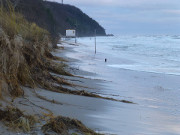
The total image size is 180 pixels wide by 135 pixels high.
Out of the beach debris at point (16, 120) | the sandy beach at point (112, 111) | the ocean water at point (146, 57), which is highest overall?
the beach debris at point (16, 120)

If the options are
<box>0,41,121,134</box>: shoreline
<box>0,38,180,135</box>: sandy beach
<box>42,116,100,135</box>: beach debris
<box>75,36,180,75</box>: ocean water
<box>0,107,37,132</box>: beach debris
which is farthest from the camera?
<box>75,36,180,75</box>: ocean water

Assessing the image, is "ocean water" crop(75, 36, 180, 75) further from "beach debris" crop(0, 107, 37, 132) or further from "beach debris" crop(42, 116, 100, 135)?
"beach debris" crop(0, 107, 37, 132)

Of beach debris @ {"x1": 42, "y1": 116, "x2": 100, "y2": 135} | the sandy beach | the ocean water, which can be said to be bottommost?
the ocean water

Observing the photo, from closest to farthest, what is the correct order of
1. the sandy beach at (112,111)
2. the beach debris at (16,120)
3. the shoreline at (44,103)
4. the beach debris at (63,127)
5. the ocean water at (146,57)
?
the beach debris at (16,120), the beach debris at (63,127), the shoreline at (44,103), the sandy beach at (112,111), the ocean water at (146,57)

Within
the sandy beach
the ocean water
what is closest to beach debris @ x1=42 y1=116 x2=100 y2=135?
the sandy beach

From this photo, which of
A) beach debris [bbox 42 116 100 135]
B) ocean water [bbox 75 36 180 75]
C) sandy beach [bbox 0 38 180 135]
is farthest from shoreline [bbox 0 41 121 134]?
ocean water [bbox 75 36 180 75]

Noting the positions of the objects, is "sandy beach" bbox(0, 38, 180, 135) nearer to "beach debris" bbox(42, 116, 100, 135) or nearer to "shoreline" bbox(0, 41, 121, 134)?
"shoreline" bbox(0, 41, 121, 134)

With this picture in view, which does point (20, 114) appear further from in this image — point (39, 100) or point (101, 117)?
point (101, 117)

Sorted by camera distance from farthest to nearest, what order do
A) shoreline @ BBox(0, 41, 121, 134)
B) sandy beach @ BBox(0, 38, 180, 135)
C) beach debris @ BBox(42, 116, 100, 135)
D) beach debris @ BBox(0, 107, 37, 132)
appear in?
sandy beach @ BBox(0, 38, 180, 135), shoreline @ BBox(0, 41, 121, 134), beach debris @ BBox(42, 116, 100, 135), beach debris @ BBox(0, 107, 37, 132)

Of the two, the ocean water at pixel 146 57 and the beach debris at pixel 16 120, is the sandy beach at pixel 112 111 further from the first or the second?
the ocean water at pixel 146 57

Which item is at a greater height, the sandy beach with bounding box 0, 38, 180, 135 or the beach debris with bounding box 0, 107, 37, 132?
the beach debris with bounding box 0, 107, 37, 132

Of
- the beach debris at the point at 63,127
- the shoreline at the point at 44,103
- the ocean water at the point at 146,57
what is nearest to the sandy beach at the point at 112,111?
the shoreline at the point at 44,103

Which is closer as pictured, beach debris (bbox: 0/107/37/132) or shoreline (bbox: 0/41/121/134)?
beach debris (bbox: 0/107/37/132)

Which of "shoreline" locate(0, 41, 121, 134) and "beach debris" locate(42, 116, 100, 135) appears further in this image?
"shoreline" locate(0, 41, 121, 134)
